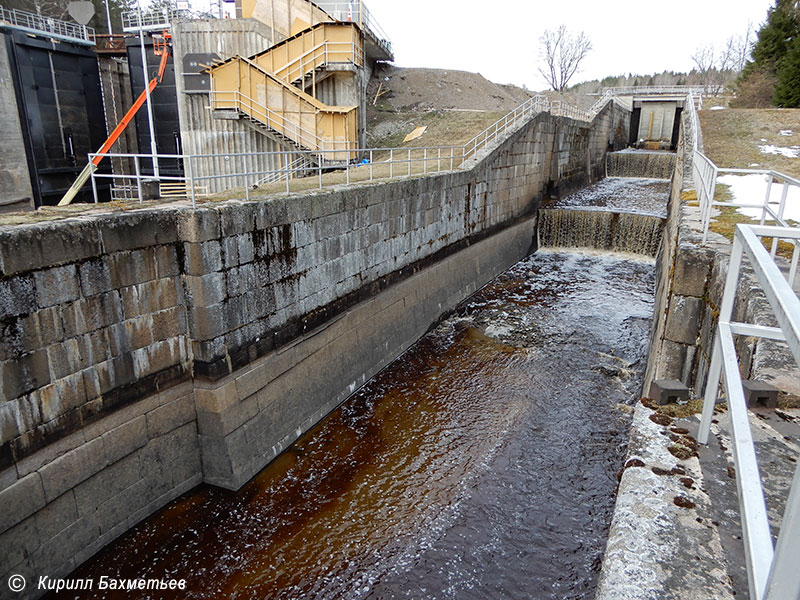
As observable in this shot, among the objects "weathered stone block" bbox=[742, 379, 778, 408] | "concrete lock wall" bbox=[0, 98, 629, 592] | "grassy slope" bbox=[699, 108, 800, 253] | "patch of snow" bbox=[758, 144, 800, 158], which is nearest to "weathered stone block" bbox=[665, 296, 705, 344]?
"weathered stone block" bbox=[742, 379, 778, 408]

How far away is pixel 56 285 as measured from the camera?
6113 millimetres

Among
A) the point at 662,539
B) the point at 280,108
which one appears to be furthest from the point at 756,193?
the point at 662,539

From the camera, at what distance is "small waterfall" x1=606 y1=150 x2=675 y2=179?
115ft

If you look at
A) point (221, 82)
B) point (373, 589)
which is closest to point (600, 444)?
point (373, 589)

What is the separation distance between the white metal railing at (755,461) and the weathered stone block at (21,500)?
6.67 metres

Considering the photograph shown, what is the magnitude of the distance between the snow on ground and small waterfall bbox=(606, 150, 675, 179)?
64.8 ft

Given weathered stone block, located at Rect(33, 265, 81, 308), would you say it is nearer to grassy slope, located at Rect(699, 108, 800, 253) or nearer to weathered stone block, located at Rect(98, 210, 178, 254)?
weathered stone block, located at Rect(98, 210, 178, 254)

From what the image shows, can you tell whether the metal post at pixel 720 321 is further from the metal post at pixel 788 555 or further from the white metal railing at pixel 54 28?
→ the white metal railing at pixel 54 28

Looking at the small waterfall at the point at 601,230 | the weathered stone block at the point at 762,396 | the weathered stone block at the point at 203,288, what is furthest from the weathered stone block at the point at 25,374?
the small waterfall at the point at 601,230

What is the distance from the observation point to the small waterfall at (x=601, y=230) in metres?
20.9

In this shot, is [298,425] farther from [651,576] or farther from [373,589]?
[651,576]

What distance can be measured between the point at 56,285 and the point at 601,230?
19.8 m

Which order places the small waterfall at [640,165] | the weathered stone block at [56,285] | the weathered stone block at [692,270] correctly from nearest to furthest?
the weathered stone block at [56,285], the weathered stone block at [692,270], the small waterfall at [640,165]

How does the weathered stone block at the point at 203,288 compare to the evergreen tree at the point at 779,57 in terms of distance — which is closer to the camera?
the weathered stone block at the point at 203,288
